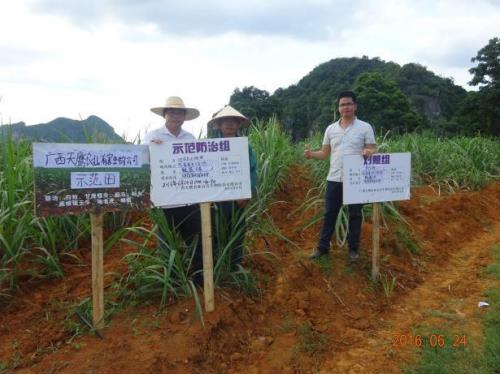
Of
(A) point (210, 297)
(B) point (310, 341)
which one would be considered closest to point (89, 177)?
(A) point (210, 297)

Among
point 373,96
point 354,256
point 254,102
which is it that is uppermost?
point 373,96

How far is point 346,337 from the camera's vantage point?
3100 mm

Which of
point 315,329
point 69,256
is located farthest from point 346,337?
point 69,256

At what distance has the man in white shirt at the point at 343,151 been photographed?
12.3 feet

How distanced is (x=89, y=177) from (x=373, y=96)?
25572 mm

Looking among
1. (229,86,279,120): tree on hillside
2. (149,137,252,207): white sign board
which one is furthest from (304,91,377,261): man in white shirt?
(229,86,279,120): tree on hillside

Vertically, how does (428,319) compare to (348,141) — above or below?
below

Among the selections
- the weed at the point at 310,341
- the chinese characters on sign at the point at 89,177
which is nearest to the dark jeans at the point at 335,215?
the weed at the point at 310,341

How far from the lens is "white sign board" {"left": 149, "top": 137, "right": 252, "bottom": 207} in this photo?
9.09ft

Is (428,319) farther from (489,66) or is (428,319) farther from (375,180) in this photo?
(489,66)

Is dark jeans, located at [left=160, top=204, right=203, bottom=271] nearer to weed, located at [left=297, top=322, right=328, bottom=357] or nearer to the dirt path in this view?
weed, located at [left=297, top=322, right=328, bottom=357]

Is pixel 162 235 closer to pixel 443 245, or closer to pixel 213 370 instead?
pixel 213 370

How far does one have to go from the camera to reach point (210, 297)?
2920 mm

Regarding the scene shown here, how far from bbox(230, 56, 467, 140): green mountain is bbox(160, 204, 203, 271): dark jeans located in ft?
26.0
